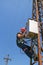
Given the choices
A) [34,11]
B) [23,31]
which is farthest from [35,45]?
[34,11]

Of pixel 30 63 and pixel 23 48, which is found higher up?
pixel 23 48

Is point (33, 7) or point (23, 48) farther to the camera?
point (33, 7)

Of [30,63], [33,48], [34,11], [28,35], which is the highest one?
[34,11]

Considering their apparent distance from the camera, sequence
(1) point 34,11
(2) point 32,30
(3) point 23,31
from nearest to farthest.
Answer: (2) point 32,30
(3) point 23,31
(1) point 34,11

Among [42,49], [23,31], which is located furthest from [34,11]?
[42,49]

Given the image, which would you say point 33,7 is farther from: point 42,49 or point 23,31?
point 42,49

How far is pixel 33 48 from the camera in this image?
18531 millimetres

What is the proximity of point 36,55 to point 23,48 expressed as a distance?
5.10 feet

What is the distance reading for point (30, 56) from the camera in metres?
18.5

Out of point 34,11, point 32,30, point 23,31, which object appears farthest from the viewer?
point 34,11

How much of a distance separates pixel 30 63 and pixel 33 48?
1518mm

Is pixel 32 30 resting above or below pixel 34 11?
below

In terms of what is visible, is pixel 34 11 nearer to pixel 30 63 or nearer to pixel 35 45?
pixel 35 45

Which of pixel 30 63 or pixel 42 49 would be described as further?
pixel 30 63
